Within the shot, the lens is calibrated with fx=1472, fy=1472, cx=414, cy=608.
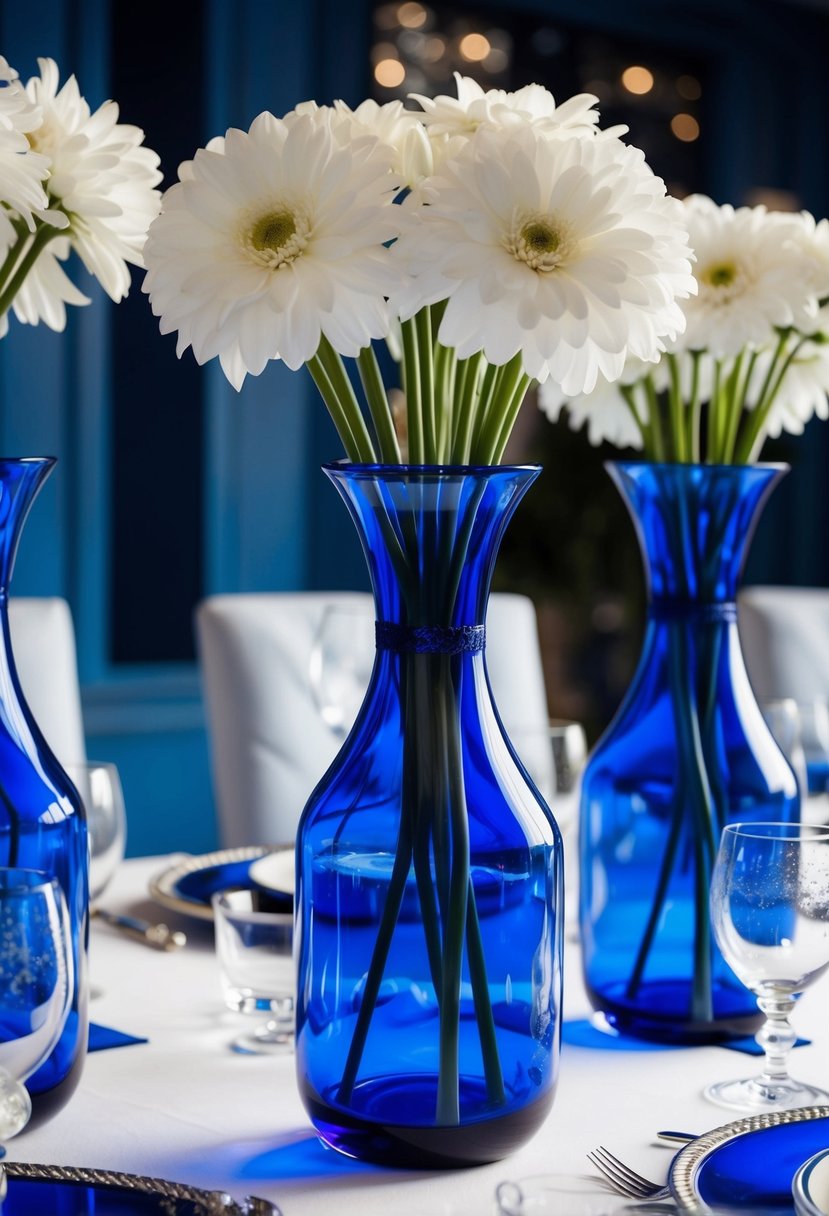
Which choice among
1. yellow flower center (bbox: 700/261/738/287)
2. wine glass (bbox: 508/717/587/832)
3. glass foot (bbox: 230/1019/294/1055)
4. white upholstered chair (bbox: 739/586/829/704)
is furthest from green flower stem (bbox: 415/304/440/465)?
white upholstered chair (bbox: 739/586/829/704)

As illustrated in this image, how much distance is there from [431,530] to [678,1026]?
16.8 inches

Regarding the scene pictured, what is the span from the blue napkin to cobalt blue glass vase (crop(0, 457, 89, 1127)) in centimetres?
14

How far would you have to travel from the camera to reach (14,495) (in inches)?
32.3

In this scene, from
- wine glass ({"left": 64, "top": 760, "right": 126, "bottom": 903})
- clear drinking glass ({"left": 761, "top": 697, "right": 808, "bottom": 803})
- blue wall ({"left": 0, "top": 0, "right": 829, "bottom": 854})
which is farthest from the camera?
blue wall ({"left": 0, "top": 0, "right": 829, "bottom": 854})

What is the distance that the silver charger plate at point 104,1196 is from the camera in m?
0.66

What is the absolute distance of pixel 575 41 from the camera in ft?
15.2

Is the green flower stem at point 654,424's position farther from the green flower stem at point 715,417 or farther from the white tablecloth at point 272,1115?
the white tablecloth at point 272,1115

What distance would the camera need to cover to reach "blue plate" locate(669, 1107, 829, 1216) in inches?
27.2

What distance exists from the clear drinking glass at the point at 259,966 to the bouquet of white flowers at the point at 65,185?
1.38 ft

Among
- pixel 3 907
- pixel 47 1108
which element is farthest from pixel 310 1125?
pixel 3 907

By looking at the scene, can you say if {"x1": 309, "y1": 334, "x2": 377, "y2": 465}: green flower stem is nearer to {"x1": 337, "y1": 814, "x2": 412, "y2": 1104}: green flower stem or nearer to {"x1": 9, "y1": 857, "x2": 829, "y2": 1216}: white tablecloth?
{"x1": 337, "y1": 814, "x2": 412, "y2": 1104}: green flower stem

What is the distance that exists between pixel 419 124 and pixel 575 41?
4.15 m

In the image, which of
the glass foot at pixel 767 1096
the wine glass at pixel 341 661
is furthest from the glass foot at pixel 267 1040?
the wine glass at pixel 341 661

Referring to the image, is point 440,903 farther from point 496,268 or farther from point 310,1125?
point 496,268
